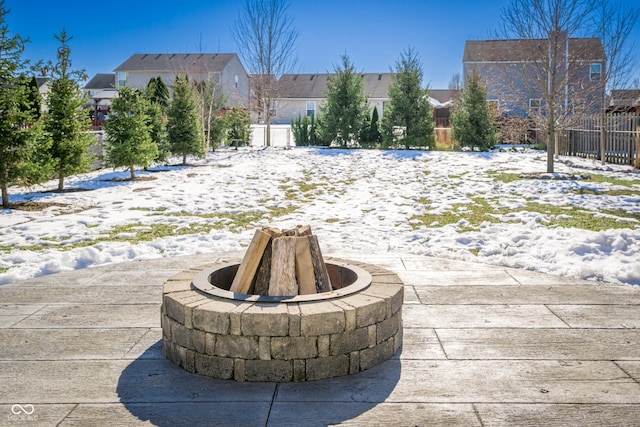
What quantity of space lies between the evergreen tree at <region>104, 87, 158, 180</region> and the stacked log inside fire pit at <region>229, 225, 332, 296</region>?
11.7 meters

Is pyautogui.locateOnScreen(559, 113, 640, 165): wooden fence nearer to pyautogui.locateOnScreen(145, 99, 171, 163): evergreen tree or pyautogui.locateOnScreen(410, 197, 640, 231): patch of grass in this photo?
pyautogui.locateOnScreen(410, 197, 640, 231): patch of grass

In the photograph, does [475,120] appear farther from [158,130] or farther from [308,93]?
[308,93]

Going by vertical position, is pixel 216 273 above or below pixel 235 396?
above

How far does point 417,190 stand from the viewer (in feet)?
40.7

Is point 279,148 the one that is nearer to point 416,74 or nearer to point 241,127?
point 241,127

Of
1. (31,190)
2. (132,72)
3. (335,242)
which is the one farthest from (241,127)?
(132,72)

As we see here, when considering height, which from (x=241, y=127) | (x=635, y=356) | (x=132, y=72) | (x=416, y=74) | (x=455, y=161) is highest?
(x=132, y=72)

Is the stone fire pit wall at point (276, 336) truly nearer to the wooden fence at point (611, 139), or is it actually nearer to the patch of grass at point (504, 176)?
the patch of grass at point (504, 176)

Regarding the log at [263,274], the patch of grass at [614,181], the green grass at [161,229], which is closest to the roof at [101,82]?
the green grass at [161,229]

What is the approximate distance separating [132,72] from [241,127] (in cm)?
2109

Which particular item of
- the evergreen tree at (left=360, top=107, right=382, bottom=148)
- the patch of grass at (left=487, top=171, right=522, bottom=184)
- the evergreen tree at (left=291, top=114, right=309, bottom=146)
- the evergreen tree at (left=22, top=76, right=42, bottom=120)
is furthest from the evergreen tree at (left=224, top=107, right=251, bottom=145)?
the patch of grass at (left=487, top=171, right=522, bottom=184)

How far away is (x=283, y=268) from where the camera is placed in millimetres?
3264

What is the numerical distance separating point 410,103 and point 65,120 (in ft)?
42.4

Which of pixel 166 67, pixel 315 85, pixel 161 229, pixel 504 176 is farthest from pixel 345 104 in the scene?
pixel 166 67
